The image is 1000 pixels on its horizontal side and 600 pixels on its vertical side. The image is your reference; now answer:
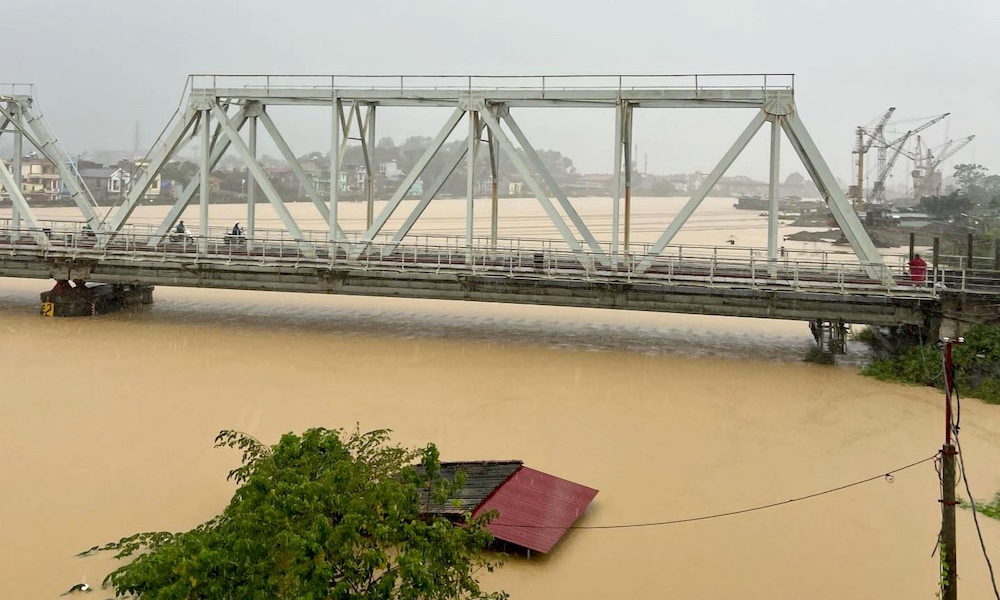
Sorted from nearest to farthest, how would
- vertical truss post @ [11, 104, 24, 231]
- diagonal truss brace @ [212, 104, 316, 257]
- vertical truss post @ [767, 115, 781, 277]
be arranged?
1. vertical truss post @ [767, 115, 781, 277]
2. diagonal truss brace @ [212, 104, 316, 257]
3. vertical truss post @ [11, 104, 24, 231]

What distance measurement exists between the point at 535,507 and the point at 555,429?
497cm

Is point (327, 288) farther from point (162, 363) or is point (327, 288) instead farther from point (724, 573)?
A: point (724, 573)

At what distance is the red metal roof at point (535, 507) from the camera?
1152 centimetres

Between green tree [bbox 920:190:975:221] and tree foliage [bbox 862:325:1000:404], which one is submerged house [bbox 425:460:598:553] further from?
green tree [bbox 920:190:975:221]

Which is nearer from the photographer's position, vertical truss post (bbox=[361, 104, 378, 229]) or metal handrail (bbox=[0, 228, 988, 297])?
metal handrail (bbox=[0, 228, 988, 297])

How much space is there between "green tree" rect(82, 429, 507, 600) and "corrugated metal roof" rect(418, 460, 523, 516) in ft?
6.24

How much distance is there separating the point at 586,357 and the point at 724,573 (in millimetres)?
13178

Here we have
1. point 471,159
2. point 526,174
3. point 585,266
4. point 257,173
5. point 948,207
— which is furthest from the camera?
point 948,207

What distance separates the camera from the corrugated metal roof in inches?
456

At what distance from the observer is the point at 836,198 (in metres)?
23.3

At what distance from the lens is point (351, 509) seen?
869 centimetres

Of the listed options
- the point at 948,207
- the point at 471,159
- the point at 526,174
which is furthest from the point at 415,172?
the point at 948,207

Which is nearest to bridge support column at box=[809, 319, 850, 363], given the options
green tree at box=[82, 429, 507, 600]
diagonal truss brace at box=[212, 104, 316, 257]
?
diagonal truss brace at box=[212, 104, 316, 257]

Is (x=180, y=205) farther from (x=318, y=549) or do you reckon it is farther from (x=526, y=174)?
(x=318, y=549)
